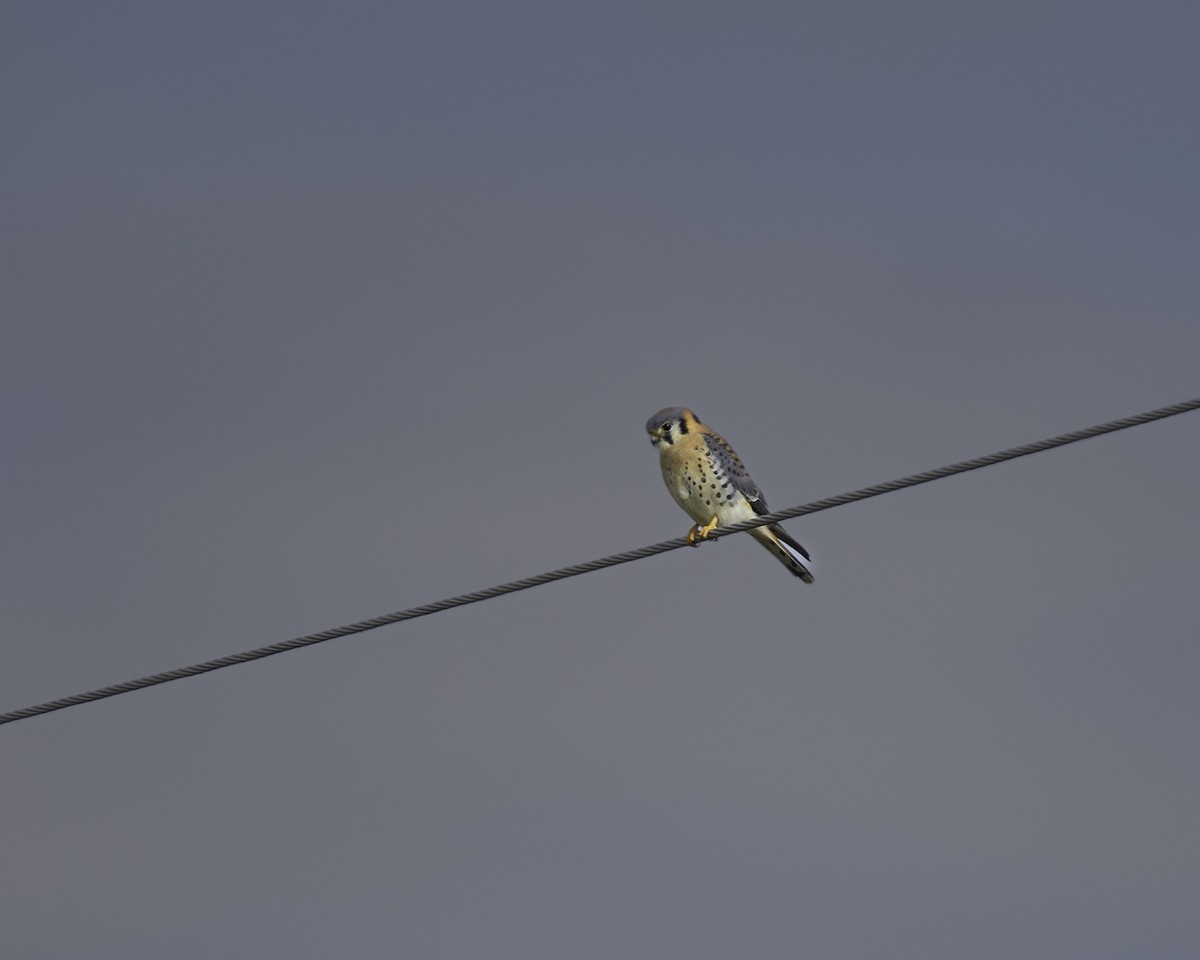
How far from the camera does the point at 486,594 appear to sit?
904 centimetres

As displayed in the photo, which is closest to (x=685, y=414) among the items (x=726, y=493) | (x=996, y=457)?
(x=726, y=493)

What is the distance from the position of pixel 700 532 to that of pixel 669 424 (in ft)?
5.20

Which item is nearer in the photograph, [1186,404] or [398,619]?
[1186,404]

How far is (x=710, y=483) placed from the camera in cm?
1407

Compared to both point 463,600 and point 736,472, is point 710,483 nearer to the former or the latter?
point 736,472

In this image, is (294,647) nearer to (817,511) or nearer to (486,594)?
(486,594)

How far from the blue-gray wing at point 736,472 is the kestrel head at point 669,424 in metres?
0.22

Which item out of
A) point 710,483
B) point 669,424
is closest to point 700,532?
point 710,483

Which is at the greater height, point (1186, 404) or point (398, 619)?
point (398, 619)

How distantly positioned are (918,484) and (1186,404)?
1316 millimetres

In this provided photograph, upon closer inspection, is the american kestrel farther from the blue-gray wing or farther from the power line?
the power line

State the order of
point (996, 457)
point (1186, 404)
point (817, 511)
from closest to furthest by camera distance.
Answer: point (1186, 404)
point (996, 457)
point (817, 511)

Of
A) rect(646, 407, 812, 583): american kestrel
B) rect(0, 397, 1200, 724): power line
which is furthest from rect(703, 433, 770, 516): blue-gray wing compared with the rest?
rect(0, 397, 1200, 724): power line

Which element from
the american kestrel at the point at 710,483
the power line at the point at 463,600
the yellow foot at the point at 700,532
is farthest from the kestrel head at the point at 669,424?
the power line at the point at 463,600
